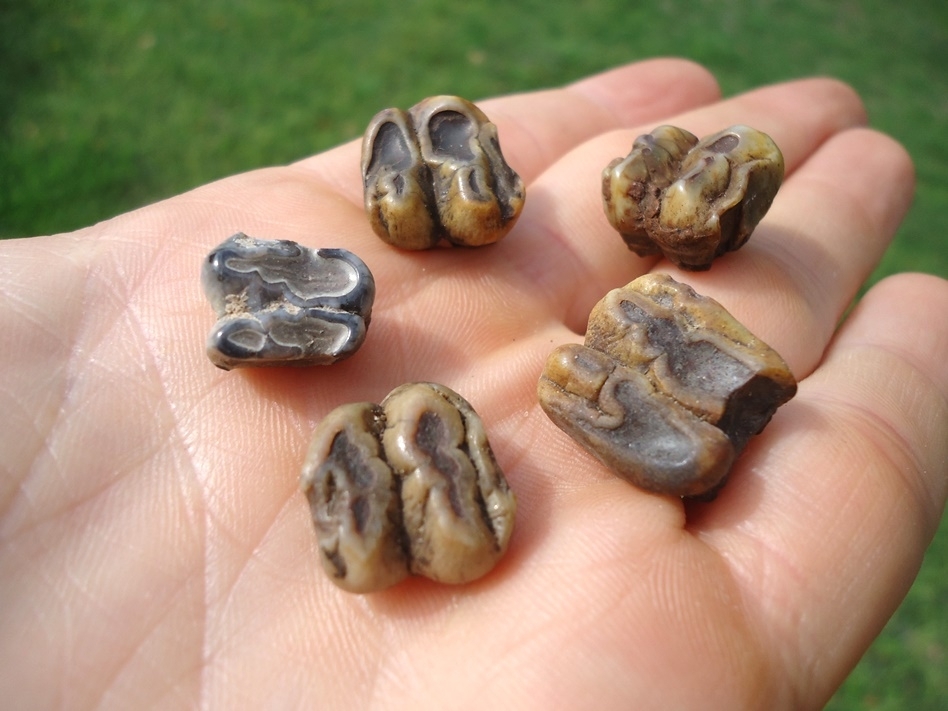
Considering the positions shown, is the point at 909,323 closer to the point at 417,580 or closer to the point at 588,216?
the point at 588,216

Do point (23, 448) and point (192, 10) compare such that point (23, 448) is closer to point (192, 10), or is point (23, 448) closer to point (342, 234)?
point (342, 234)

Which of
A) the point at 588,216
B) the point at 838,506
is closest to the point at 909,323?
the point at 838,506

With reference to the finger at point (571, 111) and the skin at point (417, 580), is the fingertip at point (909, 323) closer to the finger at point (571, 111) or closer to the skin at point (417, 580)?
the skin at point (417, 580)

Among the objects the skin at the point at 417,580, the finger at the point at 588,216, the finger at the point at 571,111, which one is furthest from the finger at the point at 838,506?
the finger at the point at 571,111

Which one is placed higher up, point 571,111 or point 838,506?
point 571,111

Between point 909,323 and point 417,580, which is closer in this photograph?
point 417,580

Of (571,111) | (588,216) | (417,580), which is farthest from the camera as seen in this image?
(571,111)

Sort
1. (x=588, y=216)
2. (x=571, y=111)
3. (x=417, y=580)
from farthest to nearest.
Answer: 1. (x=571, y=111)
2. (x=588, y=216)
3. (x=417, y=580)
